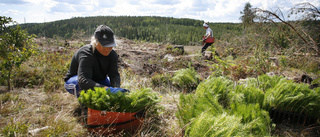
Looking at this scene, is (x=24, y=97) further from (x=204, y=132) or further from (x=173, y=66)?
(x=173, y=66)

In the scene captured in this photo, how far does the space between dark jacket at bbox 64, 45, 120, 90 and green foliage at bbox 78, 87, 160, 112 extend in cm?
40

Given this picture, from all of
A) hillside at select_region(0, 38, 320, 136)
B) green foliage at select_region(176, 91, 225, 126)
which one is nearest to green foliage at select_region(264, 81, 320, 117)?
hillside at select_region(0, 38, 320, 136)

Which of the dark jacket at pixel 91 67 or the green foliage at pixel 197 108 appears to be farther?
the dark jacket at pixel 91 67

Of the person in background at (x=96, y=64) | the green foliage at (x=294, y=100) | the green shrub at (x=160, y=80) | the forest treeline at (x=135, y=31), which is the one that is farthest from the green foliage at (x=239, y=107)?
the forest treeline at (x=135, y=31)

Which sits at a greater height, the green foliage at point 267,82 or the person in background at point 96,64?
the person in background at point 96,64

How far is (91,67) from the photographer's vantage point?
2.73m

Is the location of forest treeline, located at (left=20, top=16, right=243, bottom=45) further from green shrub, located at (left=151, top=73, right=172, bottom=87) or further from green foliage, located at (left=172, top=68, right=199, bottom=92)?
green foliage, located at (left=172, top=68, right=199, bottom=92)

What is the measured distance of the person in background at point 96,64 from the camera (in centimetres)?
258

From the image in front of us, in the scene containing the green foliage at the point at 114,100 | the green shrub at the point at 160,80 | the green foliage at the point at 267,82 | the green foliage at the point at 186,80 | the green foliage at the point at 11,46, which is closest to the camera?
the green foliage at the point at 114,100

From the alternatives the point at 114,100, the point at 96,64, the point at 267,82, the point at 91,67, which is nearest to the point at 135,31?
the point at 96,64

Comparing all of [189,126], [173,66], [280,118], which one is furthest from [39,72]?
[280,118]

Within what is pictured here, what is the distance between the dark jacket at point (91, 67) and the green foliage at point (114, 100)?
40 centimetres

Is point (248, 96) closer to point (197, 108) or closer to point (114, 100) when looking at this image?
point (197, 108)

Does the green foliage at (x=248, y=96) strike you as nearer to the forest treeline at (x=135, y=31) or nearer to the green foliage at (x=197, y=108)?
the green foliage at (x=197, y=108)
